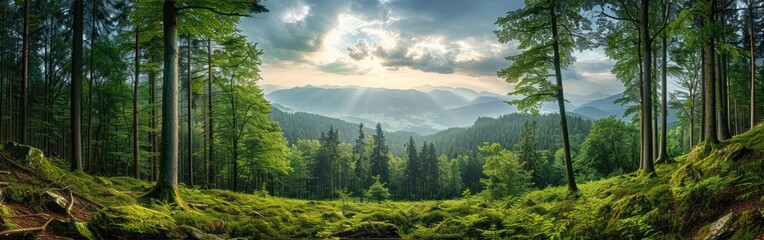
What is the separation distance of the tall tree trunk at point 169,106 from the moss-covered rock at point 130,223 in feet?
9.68

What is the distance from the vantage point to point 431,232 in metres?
9.27

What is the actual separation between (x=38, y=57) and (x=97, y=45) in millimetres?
10086

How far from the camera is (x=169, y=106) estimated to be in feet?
33.6

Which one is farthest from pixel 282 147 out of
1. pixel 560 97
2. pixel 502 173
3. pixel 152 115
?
pixel 560 97

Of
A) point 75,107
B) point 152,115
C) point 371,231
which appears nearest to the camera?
point 371,231

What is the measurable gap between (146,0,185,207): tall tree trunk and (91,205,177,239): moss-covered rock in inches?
116

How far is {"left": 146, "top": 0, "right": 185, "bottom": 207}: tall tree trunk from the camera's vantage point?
9.97m

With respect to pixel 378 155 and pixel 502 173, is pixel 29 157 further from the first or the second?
pixel 378 155

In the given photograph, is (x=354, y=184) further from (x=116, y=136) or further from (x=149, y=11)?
(x=149, y=11)

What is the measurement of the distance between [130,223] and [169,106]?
4.67 meters

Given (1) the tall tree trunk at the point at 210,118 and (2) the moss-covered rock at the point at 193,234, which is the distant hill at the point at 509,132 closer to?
(1) the tall tree trunk at the point at 210,118

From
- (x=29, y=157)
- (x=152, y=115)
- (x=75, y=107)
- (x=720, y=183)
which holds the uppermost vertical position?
(x=152, y=115)

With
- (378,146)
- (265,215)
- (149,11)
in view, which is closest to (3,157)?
(149,11)

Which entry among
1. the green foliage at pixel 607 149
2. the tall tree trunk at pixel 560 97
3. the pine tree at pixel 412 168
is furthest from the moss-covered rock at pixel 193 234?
the pine tree at pixel 412 168
